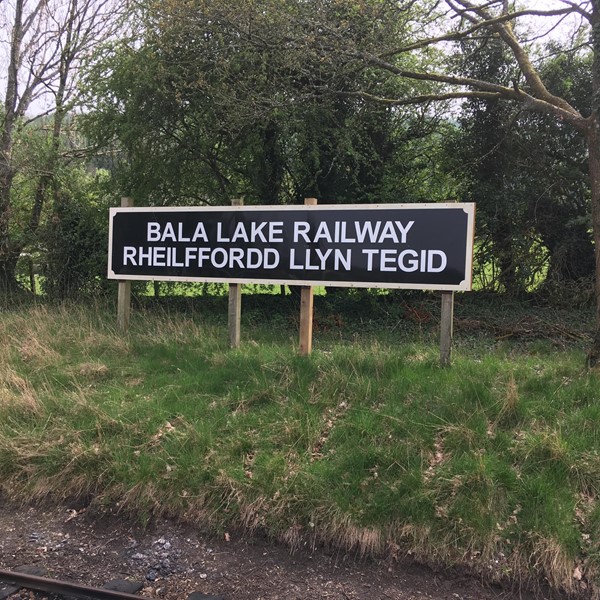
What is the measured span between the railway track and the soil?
6cm

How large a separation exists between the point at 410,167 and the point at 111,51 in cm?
616

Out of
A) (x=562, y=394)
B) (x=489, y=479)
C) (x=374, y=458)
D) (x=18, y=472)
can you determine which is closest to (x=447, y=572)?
(x=489, y=479)

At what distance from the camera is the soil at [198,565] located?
342cm

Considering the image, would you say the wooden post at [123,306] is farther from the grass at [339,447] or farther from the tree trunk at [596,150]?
the tree trunk at [596,150]

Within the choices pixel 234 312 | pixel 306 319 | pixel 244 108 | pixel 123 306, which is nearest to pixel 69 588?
→ pixel 306 319

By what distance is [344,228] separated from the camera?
247 inches

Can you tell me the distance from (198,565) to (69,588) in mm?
777

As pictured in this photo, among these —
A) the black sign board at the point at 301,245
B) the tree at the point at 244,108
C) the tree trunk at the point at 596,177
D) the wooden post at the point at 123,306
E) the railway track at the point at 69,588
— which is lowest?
the railway track at the point at 69,588

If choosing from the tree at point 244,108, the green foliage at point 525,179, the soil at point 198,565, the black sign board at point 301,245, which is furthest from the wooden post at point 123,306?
the green foliage at point 525,179

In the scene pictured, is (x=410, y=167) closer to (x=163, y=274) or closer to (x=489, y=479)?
(x=163, y=274)

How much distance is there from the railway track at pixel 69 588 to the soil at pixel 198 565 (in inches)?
2.2

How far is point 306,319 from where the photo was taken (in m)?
6.51

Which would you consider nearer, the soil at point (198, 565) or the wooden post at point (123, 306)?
the soil at point (198, 565)

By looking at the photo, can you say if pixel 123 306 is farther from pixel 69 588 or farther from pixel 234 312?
pixel 69 588
